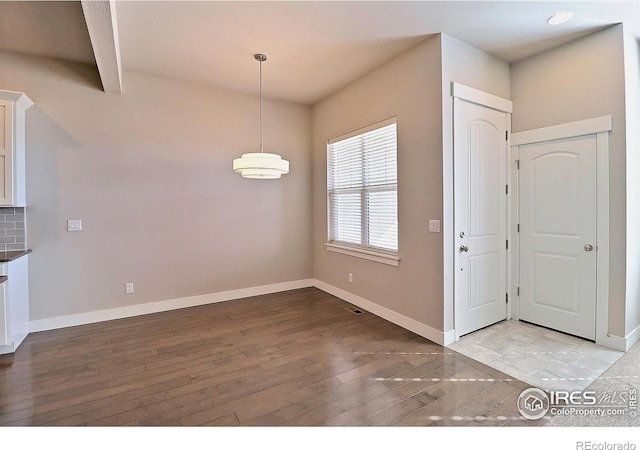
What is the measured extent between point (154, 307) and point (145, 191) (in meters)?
1.51

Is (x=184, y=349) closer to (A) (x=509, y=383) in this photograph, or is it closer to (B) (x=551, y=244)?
(A) (x=509, y=383)

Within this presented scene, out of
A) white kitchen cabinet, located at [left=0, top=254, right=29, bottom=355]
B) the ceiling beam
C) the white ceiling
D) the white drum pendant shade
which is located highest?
the white ceiling

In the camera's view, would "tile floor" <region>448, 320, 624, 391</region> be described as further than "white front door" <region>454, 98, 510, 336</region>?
No

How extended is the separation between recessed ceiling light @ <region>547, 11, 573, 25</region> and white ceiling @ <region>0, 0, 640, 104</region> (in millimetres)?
58

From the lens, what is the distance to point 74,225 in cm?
347

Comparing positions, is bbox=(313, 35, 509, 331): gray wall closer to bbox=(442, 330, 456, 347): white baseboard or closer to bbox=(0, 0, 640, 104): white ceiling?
bbox=(442, 330, 456, 347): white baseboard

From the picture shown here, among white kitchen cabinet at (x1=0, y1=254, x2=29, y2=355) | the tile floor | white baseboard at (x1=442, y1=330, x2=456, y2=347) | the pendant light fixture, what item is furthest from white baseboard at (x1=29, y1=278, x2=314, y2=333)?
the tile floor

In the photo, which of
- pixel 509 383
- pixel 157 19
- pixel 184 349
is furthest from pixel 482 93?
pixel 184 349

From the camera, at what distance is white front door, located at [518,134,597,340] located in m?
2.96

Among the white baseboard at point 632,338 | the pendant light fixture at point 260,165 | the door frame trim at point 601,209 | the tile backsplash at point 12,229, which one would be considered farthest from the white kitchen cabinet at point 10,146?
the white baseboard at point 632,338

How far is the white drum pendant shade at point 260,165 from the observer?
2654 millimetres

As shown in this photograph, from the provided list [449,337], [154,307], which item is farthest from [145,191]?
[449,337]

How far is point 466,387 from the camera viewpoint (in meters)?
2.25

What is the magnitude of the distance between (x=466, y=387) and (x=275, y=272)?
10.4ft
